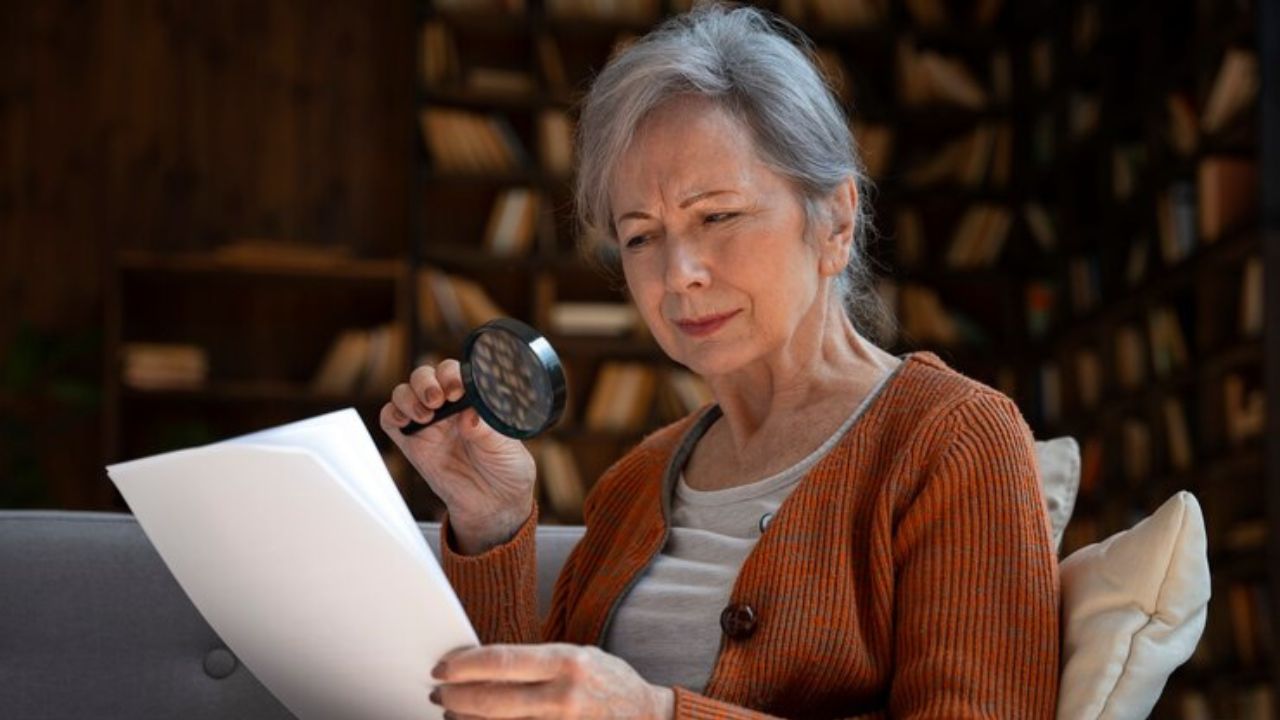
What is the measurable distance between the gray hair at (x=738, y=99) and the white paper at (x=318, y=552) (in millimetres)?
592

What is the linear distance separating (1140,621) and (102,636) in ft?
3.36

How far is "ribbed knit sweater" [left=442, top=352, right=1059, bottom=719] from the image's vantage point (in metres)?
1.33

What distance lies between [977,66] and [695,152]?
4858mm

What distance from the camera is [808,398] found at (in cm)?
169

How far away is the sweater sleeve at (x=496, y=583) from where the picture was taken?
Answer: 1608mm

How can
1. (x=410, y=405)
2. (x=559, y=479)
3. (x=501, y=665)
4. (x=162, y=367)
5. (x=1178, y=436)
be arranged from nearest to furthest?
(x=501, y=665)
(x=410, y=405)
(x=1178, y=436)
(x=162, y=367)
(x=559, y=479)

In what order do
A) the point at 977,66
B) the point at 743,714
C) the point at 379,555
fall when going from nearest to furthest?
the point at 379,555, the point at 743,714, the point at 977,66

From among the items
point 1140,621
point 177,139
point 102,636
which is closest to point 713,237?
point 1140,621

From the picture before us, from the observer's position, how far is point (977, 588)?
1340mm

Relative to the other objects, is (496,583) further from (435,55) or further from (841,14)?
(841,14)

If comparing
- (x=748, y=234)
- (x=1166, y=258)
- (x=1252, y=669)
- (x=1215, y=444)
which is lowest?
(x=1252, y=669)

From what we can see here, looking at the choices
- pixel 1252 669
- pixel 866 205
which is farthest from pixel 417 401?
pixel 1252 669

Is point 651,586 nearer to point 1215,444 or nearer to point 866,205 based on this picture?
point 866,205

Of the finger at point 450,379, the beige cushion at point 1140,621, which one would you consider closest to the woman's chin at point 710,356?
the finger at point 450,379
